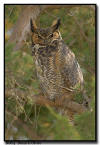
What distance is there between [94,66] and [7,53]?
1.16 meters

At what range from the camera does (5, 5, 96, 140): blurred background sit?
7.06 feet

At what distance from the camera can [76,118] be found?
2.48 meters

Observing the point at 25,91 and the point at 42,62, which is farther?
the point at 42,62

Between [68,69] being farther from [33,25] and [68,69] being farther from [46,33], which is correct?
[33,25]

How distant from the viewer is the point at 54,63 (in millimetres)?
3207

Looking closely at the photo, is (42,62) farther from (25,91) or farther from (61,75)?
(25,91)

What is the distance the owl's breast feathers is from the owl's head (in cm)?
4

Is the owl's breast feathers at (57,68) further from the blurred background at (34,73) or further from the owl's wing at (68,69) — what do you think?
the blurred background at (34,73)

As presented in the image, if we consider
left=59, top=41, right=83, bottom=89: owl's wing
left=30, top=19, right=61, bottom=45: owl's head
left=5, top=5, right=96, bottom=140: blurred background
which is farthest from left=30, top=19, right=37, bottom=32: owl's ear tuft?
left=59, top=41, right=83, bottom=89: owl's wing

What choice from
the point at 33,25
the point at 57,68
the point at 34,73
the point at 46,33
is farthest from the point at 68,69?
the point at 34,73

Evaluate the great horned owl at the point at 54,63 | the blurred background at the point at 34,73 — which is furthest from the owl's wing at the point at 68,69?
the blurred background at the point at 34,73

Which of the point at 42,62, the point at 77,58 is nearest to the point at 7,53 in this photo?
the point at 42,62

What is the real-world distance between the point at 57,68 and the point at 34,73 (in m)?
0.55

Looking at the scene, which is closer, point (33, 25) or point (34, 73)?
point (34, 73)
